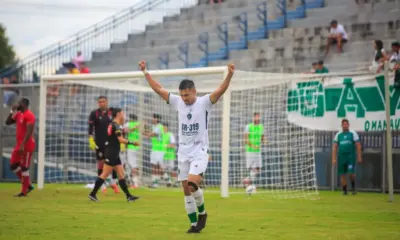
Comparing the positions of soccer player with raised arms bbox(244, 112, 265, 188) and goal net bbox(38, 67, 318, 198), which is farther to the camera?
soccer player with raised arms bbox(244, 112, 265, 188)

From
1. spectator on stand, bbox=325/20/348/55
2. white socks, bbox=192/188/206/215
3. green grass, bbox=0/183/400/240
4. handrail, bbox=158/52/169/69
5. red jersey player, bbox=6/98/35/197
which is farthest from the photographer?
Answer: handrail, bbox=158/52/169/69

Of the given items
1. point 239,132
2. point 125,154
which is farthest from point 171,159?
point 239,132

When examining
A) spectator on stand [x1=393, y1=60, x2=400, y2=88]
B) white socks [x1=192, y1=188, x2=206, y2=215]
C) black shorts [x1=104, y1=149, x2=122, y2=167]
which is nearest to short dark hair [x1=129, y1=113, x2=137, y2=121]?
black shorts [x1=104, y1=149, x2=122, y2=167]

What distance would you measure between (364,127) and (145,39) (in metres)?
17.8

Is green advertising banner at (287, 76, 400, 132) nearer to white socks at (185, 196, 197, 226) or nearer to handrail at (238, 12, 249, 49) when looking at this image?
handrail at (238, 12, 249, 49)

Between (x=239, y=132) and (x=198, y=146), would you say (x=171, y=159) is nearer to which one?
(x=239, y=132)

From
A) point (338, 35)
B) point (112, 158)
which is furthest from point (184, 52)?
point (112, 158)

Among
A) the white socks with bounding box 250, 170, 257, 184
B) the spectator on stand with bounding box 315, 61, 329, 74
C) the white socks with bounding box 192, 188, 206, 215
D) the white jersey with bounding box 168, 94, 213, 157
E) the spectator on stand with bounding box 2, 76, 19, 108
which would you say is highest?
the spectator on stand with bounding box 315, 61, 329, 74

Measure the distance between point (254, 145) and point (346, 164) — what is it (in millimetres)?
2696

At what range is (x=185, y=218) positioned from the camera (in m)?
14.0

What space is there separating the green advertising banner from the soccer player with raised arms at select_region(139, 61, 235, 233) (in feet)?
35.1

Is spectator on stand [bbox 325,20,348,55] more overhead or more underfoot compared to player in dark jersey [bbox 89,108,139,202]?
more overhead

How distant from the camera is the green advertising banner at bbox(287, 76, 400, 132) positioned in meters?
22.1

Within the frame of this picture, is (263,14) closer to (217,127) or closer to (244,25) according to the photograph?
(244,25)
